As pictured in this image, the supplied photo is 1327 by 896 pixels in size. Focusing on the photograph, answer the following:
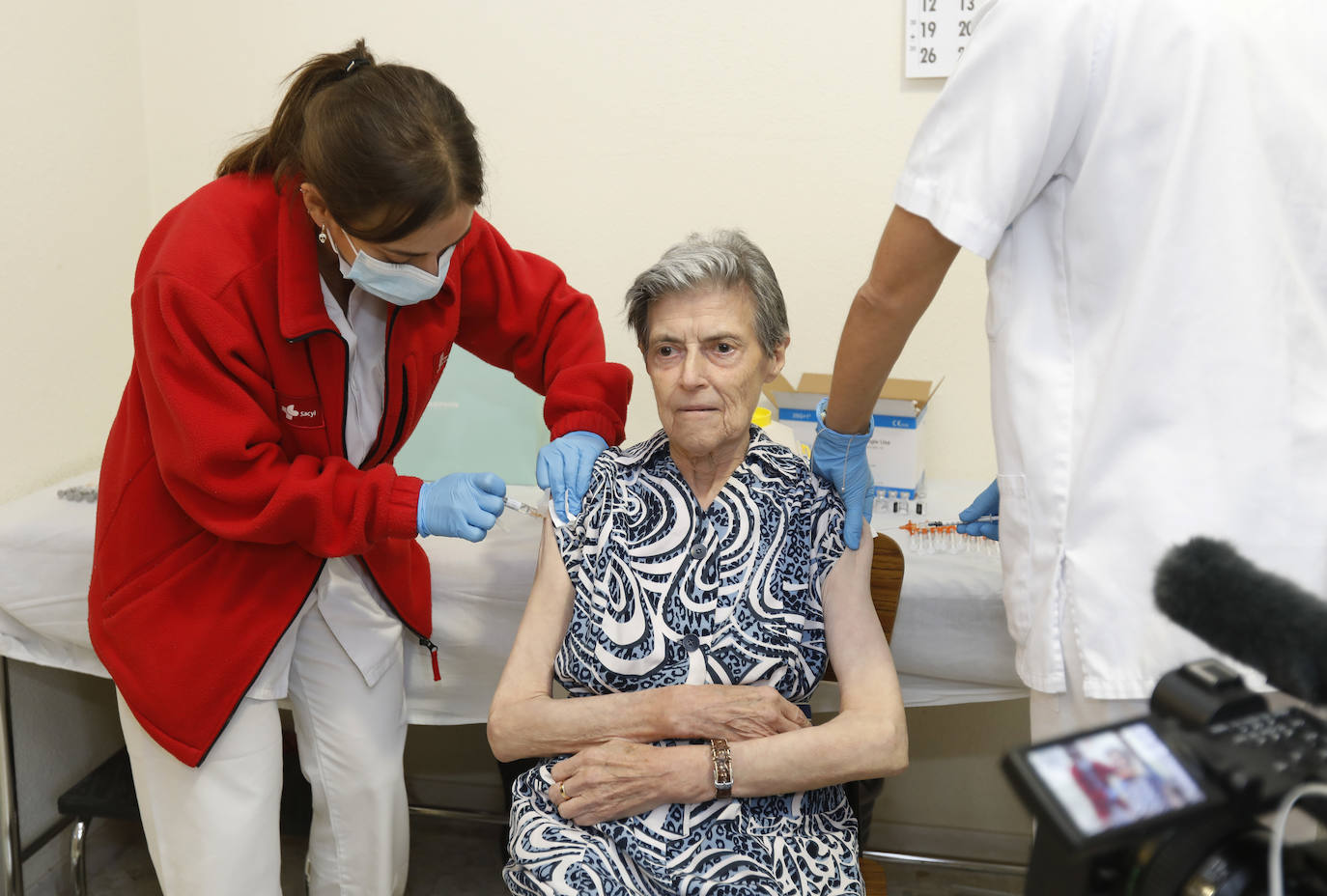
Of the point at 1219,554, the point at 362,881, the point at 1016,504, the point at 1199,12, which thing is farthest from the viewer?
the point at 362,881

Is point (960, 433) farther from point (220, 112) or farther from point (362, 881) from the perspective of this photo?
point (220, 112)

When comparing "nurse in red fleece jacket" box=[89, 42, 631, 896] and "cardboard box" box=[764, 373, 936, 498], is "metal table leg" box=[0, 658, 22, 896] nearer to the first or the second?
"nurse in red fleece jacket" box=[89, 42, 631, 896]

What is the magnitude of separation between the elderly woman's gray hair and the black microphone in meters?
1.04

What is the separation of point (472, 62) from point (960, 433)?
54.7 inches

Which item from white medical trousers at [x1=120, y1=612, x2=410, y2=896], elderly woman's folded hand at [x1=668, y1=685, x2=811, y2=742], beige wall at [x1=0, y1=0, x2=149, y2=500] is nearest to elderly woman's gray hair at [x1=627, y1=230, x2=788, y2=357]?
elderly woman's folded hand at [x1=668, y1=685, x2=811, y2=742]

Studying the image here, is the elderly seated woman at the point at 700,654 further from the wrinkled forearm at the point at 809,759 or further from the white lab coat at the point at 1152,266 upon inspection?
the white lab coat at the point at 1152,266

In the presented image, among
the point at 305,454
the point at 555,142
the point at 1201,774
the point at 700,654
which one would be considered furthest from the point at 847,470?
the point at 555,142

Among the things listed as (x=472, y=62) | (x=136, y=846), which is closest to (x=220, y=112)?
(x=472, y=62)

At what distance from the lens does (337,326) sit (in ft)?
4.75

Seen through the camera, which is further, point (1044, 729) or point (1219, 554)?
point (1044, 729)

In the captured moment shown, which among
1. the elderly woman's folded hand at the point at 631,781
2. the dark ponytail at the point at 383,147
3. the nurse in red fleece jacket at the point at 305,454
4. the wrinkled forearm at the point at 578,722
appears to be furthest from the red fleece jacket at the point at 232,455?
the elderly woman's folded hand at the point at 631,781

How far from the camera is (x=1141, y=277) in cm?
103

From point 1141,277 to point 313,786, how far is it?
1.46 meters

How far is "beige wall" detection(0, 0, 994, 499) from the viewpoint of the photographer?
2162 millimetres
